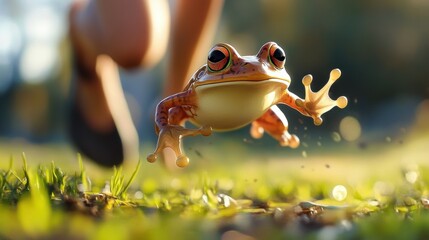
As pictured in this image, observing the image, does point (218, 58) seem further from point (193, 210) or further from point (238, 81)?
point (193, 210)

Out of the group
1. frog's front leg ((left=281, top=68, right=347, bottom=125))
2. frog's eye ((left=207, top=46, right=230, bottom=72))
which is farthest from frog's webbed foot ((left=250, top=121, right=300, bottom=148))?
frog's eye ((left=207, top=46, right=230, bottom=72))

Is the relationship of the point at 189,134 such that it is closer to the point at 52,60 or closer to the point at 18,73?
the point at 52,60

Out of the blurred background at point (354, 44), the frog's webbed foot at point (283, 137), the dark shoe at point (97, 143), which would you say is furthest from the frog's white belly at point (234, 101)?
the blurred background at point (354, 44)

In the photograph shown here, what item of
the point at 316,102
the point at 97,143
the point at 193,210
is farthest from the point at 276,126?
the point at 97,143

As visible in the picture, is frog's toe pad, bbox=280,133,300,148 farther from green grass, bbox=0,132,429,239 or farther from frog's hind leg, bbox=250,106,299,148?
green grass, bbox=0,132,429,239

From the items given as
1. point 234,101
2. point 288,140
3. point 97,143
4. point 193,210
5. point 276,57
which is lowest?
point 97,143

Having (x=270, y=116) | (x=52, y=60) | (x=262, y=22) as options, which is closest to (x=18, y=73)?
(x=52, y=60)

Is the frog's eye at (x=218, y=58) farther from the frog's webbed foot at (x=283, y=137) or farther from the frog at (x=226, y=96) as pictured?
the frog's webbed foot at (x=283, y=137)
